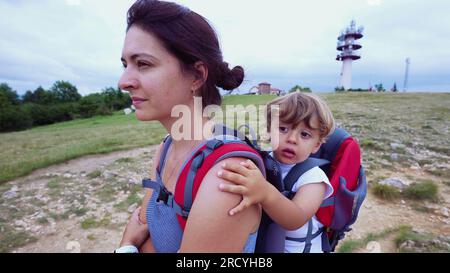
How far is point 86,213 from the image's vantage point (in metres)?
4.98

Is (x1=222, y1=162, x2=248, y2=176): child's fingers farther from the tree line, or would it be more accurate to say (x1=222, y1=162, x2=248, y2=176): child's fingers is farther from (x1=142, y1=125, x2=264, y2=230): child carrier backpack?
the tree line

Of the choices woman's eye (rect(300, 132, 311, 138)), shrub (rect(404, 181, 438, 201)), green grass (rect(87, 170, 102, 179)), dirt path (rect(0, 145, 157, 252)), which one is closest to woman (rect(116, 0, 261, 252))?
woman's eye (rect(300, 132, 311, 138))

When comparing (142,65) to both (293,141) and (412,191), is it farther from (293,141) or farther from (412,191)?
(412,191)

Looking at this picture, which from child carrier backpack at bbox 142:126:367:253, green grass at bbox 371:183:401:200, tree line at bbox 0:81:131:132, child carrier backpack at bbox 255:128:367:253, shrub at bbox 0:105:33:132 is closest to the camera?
child carrier backpack at bbox 142:126:367:253

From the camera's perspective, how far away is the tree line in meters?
46.6

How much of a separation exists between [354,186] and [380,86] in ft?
208

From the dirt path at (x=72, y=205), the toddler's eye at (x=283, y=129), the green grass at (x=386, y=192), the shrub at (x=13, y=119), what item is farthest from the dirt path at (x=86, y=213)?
the shrub at (x=13, y=119)

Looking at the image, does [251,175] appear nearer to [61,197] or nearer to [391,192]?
[391,192]

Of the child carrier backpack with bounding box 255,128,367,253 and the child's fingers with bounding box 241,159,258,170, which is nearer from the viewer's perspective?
the child's fingers with bounding box 241,159,258,170

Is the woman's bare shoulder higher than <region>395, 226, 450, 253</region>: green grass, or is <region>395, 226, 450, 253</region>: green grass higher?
the woman's bare shoulder

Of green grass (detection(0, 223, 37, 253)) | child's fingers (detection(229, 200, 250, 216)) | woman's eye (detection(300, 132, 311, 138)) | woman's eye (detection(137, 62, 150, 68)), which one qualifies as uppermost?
woman's eye (detection(137, 62, 150, 68))
